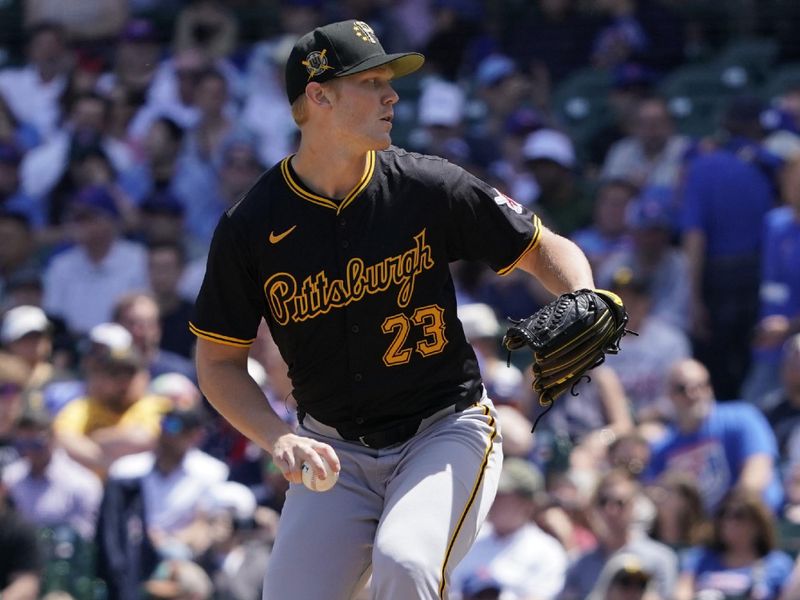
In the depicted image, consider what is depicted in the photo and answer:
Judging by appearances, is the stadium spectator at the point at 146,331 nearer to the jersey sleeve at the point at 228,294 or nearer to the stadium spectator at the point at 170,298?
the stadium spectator at the point at 170,298

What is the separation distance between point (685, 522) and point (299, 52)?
3.55 m

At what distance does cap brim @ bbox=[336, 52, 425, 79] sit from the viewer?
4.22m

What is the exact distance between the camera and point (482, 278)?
9273 mm

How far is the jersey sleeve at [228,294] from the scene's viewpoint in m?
4.30

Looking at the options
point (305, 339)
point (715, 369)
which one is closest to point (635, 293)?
point (715, 369)

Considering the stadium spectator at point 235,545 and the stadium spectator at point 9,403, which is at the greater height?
the stadium spectator at point 9,403

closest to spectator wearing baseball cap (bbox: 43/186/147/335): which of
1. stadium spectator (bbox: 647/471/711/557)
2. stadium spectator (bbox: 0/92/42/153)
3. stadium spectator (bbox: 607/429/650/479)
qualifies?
stadium spectator (bbox: 0/92/42/153)

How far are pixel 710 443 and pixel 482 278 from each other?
2007 mm

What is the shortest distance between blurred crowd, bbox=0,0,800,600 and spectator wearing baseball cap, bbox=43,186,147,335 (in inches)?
0.7

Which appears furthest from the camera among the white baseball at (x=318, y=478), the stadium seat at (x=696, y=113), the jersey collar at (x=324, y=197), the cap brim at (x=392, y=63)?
the stadium seat at (x=696, y=113)

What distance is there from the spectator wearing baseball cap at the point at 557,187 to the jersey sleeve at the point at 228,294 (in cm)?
561

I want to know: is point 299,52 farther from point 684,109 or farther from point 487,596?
point 684,109

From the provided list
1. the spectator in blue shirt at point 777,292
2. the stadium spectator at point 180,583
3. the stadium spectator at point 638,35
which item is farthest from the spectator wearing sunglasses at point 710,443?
the stadium spectator at point 638,35

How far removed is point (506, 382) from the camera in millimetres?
8086
